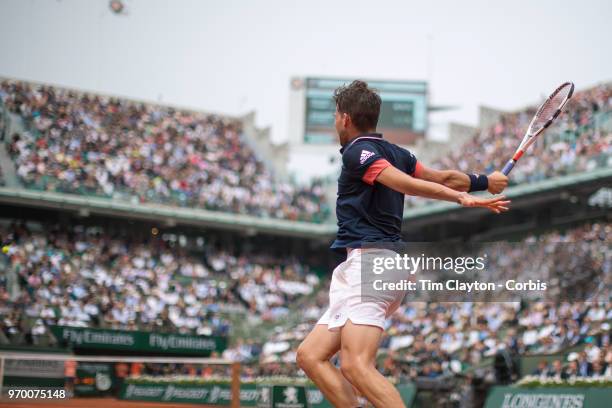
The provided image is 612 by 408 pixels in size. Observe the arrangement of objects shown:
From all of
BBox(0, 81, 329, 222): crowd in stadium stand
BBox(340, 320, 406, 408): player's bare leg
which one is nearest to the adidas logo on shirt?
BBox(340, 320, 406, 408): player's bare leg

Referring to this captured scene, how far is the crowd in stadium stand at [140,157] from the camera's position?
3084cm

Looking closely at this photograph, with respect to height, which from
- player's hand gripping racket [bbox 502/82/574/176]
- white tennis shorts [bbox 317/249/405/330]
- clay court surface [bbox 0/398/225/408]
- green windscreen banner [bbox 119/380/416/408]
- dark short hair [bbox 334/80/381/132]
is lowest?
green windscreen banner [bbox 119/380/416/408]

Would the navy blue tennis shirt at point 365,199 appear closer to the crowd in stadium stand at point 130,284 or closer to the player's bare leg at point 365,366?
the player's bare leg at point 365,366

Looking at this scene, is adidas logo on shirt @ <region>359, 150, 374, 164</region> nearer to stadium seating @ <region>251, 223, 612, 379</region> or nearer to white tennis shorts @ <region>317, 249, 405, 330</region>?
white tennis shorts @ <region>317, 249, 405, 330</region>

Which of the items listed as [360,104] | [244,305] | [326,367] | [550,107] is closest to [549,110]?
[550,107]

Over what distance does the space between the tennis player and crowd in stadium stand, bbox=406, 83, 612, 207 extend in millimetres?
20709

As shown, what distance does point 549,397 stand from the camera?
13.2m

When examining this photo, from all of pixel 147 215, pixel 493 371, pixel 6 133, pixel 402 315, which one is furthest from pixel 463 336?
pixel 6 133

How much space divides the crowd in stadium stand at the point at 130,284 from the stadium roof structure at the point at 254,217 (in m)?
1.19

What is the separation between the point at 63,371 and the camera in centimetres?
1465

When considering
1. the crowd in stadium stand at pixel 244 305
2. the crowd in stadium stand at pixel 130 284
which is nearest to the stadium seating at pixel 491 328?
the crowd in stadium stand at pixel 244 305

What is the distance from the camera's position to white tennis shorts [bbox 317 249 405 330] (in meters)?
5.30

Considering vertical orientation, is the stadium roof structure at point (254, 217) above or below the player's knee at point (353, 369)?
above

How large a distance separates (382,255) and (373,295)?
26 cm
